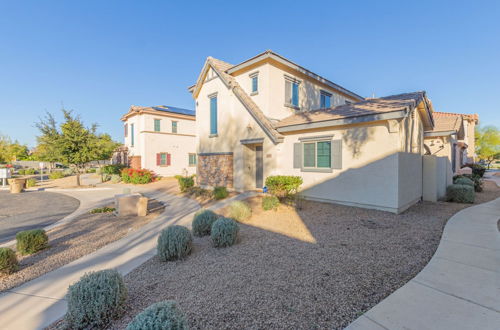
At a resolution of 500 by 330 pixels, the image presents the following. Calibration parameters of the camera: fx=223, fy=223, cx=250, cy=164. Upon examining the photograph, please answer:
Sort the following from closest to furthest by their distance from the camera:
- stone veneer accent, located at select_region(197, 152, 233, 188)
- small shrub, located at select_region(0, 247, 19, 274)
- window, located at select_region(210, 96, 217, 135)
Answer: small shrub, located at select_region(0, 247, 19, 274) → stone veneer accent, located at select_region(197, 152, 233, 188) → window, located at select_region(210, 96, 217, 135)

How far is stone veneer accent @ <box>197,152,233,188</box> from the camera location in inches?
516

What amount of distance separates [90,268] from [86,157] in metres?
17.7

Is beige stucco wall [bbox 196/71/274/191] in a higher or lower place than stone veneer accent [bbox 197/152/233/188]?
higher

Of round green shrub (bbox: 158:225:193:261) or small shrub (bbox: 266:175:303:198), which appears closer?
round green shrub (bbox: 158:225:193:261)

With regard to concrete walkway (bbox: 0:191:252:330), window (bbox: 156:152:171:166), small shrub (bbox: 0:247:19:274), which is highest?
window (bbox: 156:152:171:166)

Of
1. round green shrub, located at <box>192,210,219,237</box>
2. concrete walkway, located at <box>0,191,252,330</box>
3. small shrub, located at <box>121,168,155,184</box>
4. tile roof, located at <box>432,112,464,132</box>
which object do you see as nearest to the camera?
concrete walkway, located at <box>0,191,252,330</box>

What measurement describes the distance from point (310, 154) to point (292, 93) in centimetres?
479

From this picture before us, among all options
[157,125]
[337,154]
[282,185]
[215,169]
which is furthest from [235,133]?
[157,125]

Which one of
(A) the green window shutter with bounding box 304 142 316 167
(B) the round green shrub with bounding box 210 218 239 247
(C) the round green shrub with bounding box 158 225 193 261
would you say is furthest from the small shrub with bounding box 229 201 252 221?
(A) the green window shutter with bounding box 304 142 316 167

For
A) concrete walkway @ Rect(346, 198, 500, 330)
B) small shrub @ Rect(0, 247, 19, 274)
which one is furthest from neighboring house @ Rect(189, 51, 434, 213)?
small shrub @ Rect(0, 247, 19, 274)

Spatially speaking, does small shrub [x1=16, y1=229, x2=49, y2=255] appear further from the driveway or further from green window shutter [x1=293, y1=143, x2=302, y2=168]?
green window shutter [x1=293, y1=143, x2=302, y2=168]

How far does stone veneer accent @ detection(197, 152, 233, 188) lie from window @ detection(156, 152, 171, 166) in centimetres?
1003

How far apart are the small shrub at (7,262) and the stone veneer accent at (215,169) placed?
9213 mm

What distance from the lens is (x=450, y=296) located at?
3076mm
